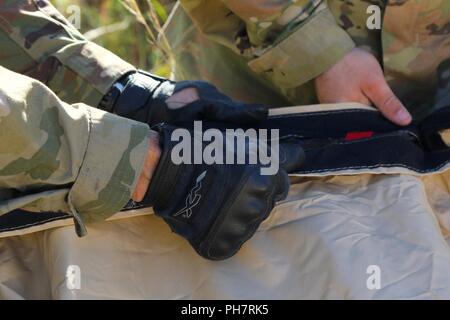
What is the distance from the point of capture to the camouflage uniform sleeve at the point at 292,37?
158 centimetres

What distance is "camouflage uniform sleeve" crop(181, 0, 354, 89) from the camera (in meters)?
1.58

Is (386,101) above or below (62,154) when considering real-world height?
below

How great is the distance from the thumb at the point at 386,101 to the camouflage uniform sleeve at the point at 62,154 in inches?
19.8

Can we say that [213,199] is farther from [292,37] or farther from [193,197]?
[292,37]

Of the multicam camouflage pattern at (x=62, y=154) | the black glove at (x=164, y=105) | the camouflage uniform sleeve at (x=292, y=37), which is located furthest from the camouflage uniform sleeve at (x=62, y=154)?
the camouflage uniform sleeve at (x=292, y=37)

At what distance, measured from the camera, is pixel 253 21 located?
1.61 metres

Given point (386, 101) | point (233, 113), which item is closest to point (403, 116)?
point (386, 101)

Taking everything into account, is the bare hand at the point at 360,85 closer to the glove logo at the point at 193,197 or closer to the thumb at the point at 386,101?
the thumb at the point at 386,101

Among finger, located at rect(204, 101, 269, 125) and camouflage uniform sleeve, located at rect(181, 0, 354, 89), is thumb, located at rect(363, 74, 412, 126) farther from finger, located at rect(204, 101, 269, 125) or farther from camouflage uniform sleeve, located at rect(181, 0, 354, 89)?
finger, located at rect(204, 101, 269, 125)

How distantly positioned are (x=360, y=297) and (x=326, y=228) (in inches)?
5.7

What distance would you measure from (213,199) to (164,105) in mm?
334

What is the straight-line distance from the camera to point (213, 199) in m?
1.24
